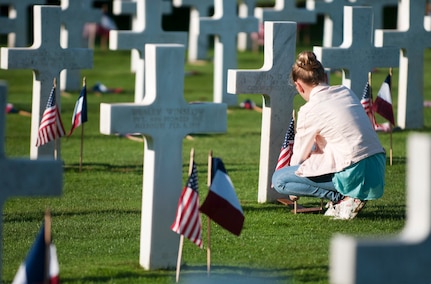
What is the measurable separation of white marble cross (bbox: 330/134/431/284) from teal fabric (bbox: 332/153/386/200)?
5.03 meters

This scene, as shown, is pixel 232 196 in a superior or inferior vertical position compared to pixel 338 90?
inferior

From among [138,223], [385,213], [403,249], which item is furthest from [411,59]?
[403,249]

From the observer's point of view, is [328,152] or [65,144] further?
[65,144]

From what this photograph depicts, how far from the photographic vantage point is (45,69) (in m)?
13.7

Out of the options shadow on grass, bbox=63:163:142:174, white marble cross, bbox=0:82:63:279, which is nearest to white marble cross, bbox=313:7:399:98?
shadow on grass, bbox=63:163:142:174

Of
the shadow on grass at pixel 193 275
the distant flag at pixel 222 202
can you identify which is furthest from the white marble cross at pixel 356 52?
the distant flag at pixel 222 202

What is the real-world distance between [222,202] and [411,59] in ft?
31.5

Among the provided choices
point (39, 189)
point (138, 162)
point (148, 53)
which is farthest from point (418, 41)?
point (39, 189)

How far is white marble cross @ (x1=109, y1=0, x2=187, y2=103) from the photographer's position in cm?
1753

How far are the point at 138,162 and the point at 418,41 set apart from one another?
511 cm

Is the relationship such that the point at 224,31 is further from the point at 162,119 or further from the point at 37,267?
the point at 37,267

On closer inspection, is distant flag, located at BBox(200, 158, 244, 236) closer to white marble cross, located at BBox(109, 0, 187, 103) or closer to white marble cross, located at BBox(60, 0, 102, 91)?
white marble cross, located at BBox(109, 0, 187, 103)

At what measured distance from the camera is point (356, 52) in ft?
46.2

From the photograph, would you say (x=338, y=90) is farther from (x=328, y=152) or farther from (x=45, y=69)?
(x=45, y=69)
